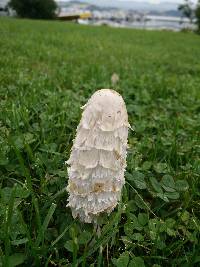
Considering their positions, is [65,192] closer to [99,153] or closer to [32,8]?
[99,153]

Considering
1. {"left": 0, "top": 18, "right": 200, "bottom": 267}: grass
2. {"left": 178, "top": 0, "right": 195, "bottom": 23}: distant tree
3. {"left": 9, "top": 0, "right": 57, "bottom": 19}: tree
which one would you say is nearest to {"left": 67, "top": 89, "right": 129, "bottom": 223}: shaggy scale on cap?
{"left": 0, "top": 18, "right": 200, "bottom": 267}: grass

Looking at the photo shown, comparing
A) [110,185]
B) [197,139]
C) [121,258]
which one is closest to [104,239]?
[121,258]

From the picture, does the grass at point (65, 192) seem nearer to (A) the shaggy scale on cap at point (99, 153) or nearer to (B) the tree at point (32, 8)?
(A) the shaggy scale on cap at point (99, 153)

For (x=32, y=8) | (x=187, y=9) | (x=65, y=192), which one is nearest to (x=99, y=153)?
(x=65, y=192)

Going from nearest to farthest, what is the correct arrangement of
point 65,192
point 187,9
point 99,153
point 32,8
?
point 99,153 → point 65,192 → point 32,8 → point 187,9

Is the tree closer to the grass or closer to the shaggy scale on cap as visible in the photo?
the grass

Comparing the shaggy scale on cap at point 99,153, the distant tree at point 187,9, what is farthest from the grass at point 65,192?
the distant tree at point 187,9
